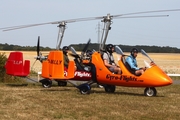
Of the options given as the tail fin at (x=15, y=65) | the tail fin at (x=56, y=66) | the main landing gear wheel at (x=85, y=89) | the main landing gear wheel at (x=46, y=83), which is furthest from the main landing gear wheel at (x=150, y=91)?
the tail fin at (x=15, y=65)

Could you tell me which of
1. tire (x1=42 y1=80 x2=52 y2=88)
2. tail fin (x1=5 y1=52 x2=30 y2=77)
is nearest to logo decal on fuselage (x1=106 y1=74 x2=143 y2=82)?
tire (x1=42 y1=80 x2=52 y2=88)

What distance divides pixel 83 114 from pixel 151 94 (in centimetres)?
450

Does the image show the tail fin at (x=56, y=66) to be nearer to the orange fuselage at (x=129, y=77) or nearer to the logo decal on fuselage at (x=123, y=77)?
the orange fuselage at (x=129, y=77)

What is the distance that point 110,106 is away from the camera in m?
10.1

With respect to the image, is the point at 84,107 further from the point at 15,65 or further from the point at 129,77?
the point at 15,65

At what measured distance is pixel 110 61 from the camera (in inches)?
532

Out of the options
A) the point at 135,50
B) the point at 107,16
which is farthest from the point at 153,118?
the point at 107,16

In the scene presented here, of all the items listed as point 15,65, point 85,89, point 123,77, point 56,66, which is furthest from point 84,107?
point 15,65

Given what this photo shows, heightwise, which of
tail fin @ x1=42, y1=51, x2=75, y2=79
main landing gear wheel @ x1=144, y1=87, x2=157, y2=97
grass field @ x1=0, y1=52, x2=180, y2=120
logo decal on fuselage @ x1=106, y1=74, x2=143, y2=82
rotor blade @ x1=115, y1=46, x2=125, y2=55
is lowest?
grass field @ x1=0, y1=52, x2=180, y2=120

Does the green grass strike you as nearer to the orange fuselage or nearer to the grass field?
the grass field

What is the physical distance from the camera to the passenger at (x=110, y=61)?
13.0 metres

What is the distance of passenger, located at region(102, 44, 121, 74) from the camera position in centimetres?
1305

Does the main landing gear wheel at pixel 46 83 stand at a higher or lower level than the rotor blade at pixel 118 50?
lower

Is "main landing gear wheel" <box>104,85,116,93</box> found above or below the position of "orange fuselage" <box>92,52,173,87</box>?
below
